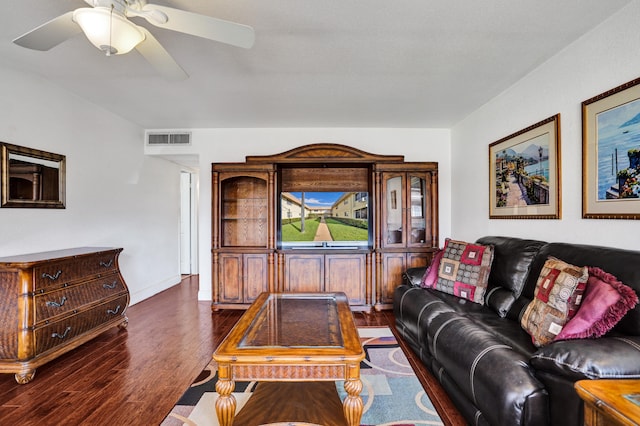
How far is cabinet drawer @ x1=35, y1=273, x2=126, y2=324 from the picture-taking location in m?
2.39

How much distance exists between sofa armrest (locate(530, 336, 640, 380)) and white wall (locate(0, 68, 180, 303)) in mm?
3832

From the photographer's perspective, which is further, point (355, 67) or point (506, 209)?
point (506, 209)

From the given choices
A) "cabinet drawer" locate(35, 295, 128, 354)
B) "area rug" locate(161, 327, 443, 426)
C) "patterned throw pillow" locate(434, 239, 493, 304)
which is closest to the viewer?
"area rug" locate(161, 327, 443, 426)

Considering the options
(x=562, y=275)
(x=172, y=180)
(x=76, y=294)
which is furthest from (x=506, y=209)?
(x=172, y=180)

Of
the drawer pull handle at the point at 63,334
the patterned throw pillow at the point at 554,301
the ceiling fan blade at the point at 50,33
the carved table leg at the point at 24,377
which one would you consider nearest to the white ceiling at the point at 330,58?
the ceiling fan blade at the point at 50,33

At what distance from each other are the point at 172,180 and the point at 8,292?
126 inches

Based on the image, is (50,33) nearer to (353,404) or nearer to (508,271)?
(353,404)

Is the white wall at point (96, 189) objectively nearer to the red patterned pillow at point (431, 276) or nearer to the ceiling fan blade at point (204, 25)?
the ceiling fan blade at point (204, 25)

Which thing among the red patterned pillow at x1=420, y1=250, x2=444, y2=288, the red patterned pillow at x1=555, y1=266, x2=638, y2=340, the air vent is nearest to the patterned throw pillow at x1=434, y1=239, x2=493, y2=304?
the red patterned pillow at x1=420, y1=250, x2=444, y2=288

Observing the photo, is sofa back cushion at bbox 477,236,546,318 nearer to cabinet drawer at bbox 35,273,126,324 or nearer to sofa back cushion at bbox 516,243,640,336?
sofa back cushion at bbox 516,243,640,336

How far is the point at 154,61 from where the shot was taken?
6.06 ft

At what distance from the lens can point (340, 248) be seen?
4.11 meters

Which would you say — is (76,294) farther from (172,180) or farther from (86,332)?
(172,180)

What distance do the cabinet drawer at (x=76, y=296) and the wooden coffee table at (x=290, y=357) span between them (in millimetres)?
1672
